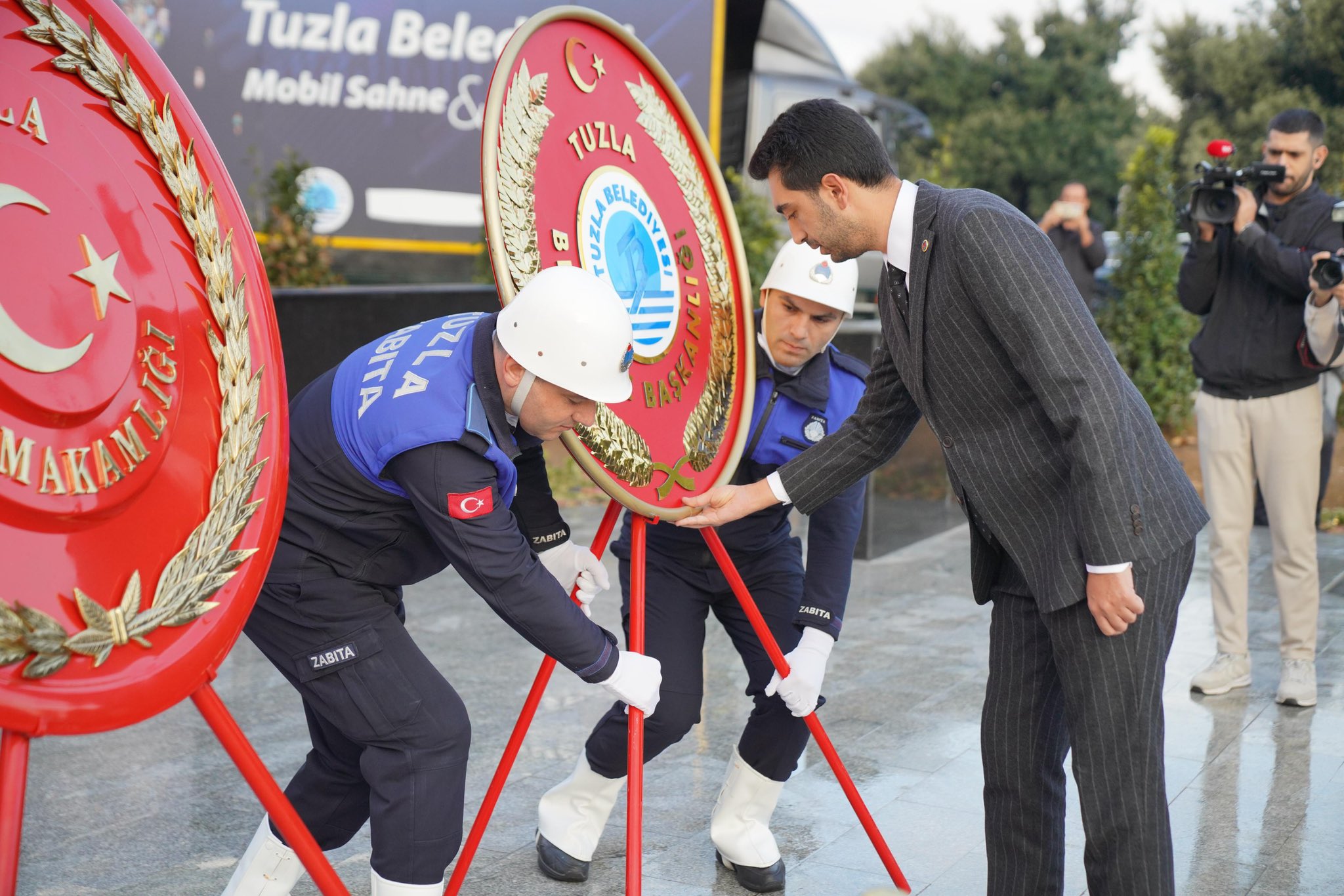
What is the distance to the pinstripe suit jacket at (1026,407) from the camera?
7.81 feet

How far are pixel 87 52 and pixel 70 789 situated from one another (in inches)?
113

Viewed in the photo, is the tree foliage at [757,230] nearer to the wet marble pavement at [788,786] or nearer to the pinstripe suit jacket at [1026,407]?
the wet marble pavement at [788,786]

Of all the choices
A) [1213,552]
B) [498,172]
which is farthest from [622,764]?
[1213,552]

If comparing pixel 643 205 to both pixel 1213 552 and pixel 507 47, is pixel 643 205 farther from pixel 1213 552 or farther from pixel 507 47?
pixel 1213 552

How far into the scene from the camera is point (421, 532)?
2.79m

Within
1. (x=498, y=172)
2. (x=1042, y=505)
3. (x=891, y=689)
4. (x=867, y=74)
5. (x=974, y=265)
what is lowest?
(x=891, y=689)

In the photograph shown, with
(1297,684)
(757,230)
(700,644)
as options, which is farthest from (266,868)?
(757,230)

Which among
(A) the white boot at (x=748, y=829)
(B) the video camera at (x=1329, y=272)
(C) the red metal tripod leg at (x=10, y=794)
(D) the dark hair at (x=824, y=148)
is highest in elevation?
(D) the dark hair at (x=824, y=148)

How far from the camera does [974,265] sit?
248cm

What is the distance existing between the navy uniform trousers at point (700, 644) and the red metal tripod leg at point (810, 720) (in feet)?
0.49

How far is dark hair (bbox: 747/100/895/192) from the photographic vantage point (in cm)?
265

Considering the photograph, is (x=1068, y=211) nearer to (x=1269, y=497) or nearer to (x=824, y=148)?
(x=1269, y=497)

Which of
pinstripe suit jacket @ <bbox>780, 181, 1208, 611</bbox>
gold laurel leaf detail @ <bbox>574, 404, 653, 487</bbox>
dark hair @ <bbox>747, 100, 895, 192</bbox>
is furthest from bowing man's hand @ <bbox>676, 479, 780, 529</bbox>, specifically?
dark hair @ <bbox>747, 100, 895, 192</bbox>

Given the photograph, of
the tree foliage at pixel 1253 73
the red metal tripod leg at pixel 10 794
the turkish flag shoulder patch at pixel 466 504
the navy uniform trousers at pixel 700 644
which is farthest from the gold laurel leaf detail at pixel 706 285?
the tree foliage at pixel 1253 73
